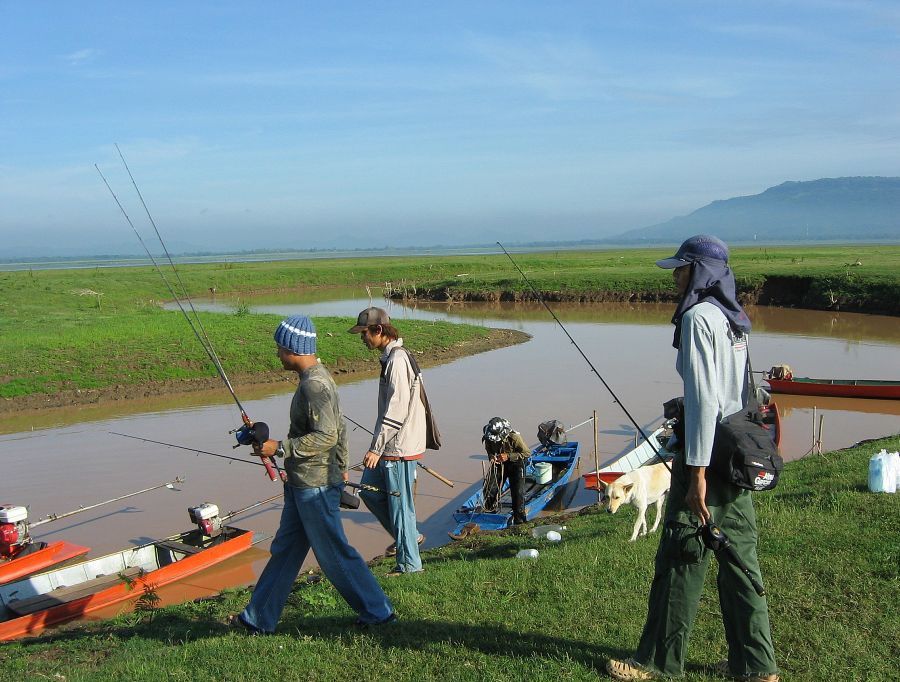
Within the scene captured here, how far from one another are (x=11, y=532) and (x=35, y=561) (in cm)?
44

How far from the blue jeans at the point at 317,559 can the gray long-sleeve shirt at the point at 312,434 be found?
0.09 meters

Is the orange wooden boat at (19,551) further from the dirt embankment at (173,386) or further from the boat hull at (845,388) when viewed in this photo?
the boat hull at (845,388)

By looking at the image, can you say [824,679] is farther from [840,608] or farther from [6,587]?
[6,587]

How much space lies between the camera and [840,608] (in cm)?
466

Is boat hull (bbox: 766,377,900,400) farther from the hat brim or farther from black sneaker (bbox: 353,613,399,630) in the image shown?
the hat brim

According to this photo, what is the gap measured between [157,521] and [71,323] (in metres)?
21.2

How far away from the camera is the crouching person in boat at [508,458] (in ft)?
32.4

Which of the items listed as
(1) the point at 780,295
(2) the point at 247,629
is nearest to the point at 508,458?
(2) the point at 247,629

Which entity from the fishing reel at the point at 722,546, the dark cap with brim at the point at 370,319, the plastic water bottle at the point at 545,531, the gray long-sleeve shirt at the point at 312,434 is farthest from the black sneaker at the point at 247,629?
the plastic water bottle at the point at 545,531

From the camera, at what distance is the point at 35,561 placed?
8.87 m

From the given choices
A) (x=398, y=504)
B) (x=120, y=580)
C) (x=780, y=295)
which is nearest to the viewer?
(x=398, y=504)

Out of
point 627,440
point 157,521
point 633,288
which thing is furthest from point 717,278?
point 633,288

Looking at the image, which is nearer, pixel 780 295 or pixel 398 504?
pixel 398 504

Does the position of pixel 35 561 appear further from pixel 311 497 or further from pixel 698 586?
pixel 698 586
